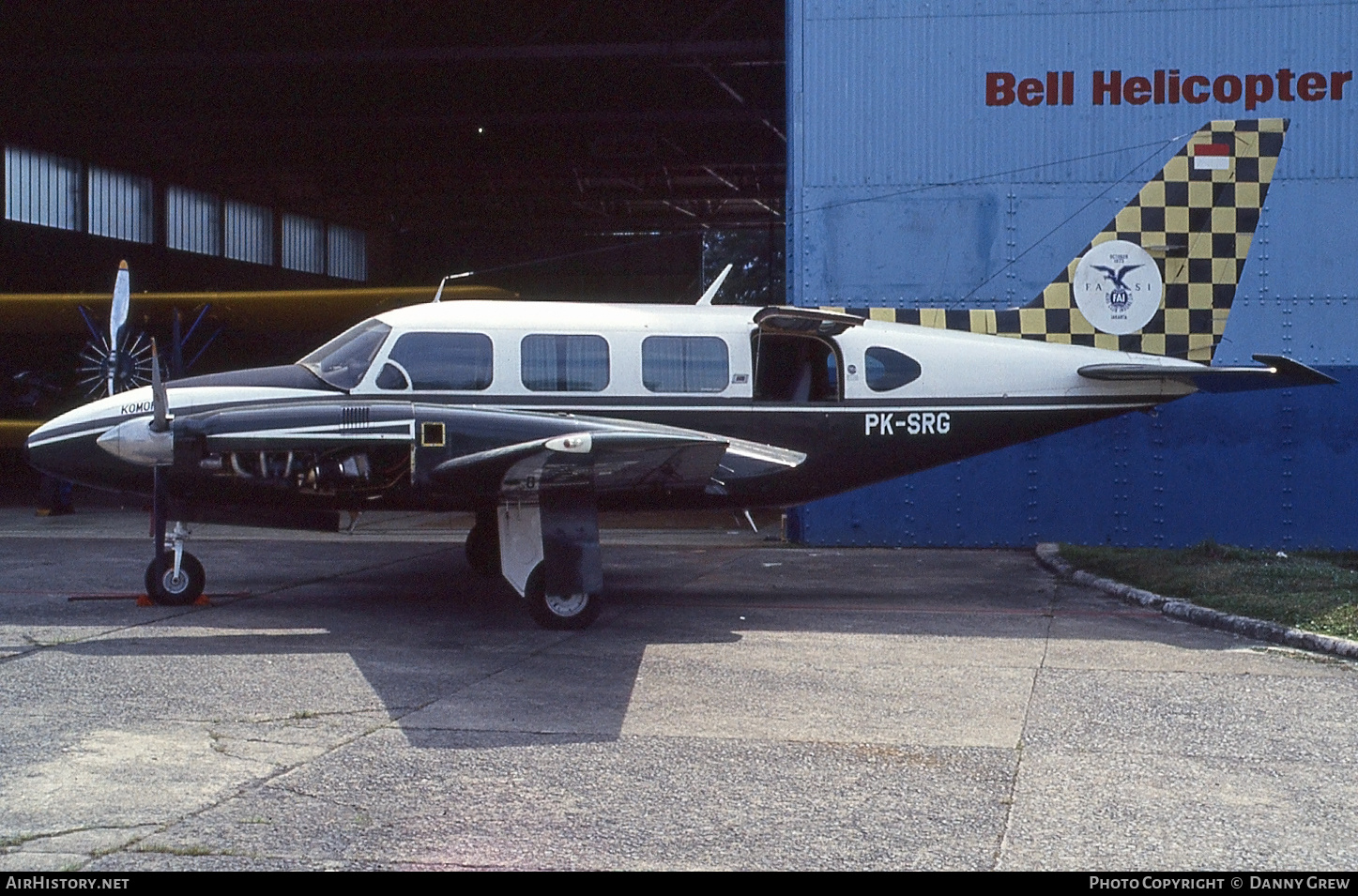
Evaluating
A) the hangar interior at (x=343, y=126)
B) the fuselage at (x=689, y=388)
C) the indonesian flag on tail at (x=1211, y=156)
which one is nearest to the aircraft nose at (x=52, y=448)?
the fuselage at (x=689, y=388)

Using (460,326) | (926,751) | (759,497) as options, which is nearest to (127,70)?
(460,326)

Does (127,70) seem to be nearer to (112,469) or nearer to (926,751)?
(112,469)

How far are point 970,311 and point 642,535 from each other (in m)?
7.34

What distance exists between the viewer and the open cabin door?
12562mm

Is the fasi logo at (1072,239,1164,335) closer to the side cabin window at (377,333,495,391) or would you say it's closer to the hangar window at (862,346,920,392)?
the hangar window at (862,346,920,392)

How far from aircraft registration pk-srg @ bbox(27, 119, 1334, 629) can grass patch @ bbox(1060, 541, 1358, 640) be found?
185cm

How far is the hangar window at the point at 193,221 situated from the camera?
3959cm

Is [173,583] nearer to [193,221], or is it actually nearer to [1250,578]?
[1250,578]

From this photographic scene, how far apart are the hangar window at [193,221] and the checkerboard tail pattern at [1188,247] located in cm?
3213

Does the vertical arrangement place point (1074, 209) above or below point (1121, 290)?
above

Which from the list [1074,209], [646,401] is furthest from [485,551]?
[1074,209]

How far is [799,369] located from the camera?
41.8 feet

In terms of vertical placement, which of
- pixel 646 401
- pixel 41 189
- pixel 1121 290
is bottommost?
pixel 646 401

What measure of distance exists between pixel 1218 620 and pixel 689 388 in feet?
16.7
